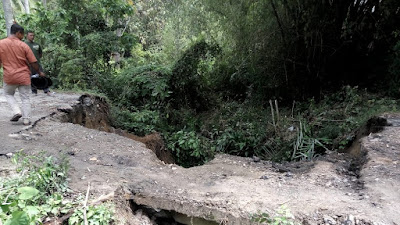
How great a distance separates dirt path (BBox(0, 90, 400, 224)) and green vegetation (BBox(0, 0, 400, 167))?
1.38 meters

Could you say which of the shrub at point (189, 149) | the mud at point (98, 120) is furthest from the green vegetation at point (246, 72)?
the mud at point (98, 120)

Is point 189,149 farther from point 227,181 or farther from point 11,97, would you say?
point 11,97

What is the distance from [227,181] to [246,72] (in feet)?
20.2

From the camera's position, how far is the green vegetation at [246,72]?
6.39 m

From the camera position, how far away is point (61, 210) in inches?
101

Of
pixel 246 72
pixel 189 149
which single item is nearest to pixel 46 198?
pixel 189 149

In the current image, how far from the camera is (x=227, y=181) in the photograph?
3.45 m

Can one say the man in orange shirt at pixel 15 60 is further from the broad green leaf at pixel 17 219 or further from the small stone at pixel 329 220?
the small stone at pixel 329 220

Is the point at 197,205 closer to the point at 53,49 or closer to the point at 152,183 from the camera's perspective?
the point at 152,183

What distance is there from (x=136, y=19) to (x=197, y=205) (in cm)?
1437

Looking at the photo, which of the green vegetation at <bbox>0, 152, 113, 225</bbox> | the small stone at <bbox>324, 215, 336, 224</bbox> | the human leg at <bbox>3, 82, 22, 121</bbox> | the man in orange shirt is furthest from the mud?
the small stone at <bbox>324, 215, 336, 224</bbox>

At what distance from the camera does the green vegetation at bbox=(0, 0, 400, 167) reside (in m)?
6.39

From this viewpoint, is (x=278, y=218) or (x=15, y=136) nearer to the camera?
(x=278, y=218)

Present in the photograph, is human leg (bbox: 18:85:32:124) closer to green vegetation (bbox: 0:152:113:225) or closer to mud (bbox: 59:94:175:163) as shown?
mud (bbox: 59:94:175:163)
